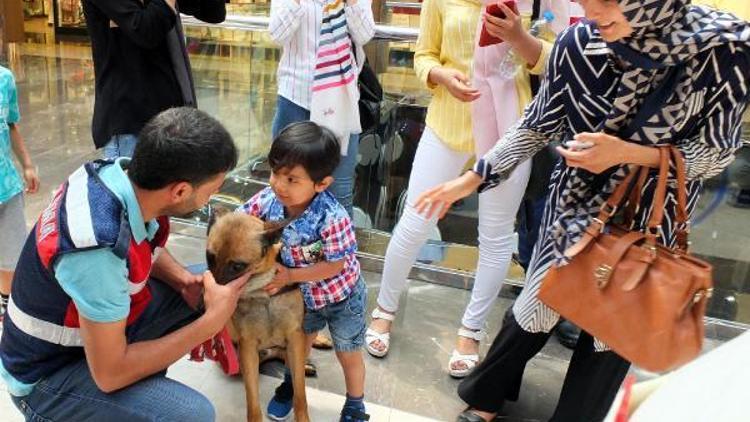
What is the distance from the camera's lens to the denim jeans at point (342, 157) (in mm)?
3074

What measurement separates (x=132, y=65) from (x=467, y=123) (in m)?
1.39

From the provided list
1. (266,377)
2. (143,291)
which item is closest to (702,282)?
(143,291)

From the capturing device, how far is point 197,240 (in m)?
3.84

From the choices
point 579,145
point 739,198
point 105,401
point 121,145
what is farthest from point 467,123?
point 739,198

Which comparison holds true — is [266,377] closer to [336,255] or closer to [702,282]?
[336,255]

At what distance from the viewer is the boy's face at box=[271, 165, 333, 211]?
205 cm

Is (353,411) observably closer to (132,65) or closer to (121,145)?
(121,145)

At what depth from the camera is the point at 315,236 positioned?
2.11 metres

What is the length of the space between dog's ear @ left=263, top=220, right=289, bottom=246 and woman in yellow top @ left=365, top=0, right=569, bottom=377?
873 millimetres

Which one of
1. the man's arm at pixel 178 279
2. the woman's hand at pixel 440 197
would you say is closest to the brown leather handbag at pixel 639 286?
the woman's hand at pixel 440 197

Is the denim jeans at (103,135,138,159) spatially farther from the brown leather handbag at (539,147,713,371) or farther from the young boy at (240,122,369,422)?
the brown leather handbag at (539,147,713,371)

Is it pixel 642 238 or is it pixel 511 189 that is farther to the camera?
pixel 511 189

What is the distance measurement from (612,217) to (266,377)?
1557 mm

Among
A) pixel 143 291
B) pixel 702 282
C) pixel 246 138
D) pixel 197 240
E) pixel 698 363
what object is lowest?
pixel 197 240
